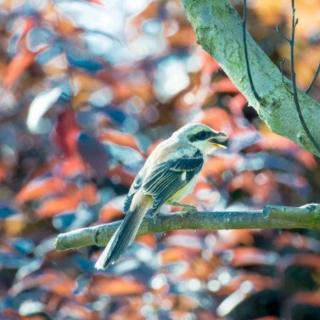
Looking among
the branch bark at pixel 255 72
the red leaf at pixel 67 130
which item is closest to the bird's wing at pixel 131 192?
the red leaf at pixel 67 130

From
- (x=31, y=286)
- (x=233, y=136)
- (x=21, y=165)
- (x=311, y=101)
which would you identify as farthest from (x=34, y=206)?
(x=311, y=101)

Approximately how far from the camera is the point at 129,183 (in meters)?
4.70

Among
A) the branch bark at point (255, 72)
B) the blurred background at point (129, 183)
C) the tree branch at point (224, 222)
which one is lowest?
the blurred background at point (129, 183)

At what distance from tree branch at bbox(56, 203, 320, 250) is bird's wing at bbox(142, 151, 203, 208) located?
70cm

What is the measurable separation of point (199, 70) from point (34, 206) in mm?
994

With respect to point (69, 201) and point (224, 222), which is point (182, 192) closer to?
point (69, 201)

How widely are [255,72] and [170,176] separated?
1.54 m

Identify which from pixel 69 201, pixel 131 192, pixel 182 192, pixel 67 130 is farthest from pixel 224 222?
pixel 69 201

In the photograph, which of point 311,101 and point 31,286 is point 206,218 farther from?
point 31,286

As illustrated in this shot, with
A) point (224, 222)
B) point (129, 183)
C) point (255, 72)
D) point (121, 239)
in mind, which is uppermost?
point (255, 72)

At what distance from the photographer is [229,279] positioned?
15.2ft

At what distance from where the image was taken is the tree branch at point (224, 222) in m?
2.70

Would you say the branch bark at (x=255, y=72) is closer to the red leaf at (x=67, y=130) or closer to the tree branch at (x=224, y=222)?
the tree branch at (x=224, y=222)

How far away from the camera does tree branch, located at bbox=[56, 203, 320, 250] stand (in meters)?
2.70
